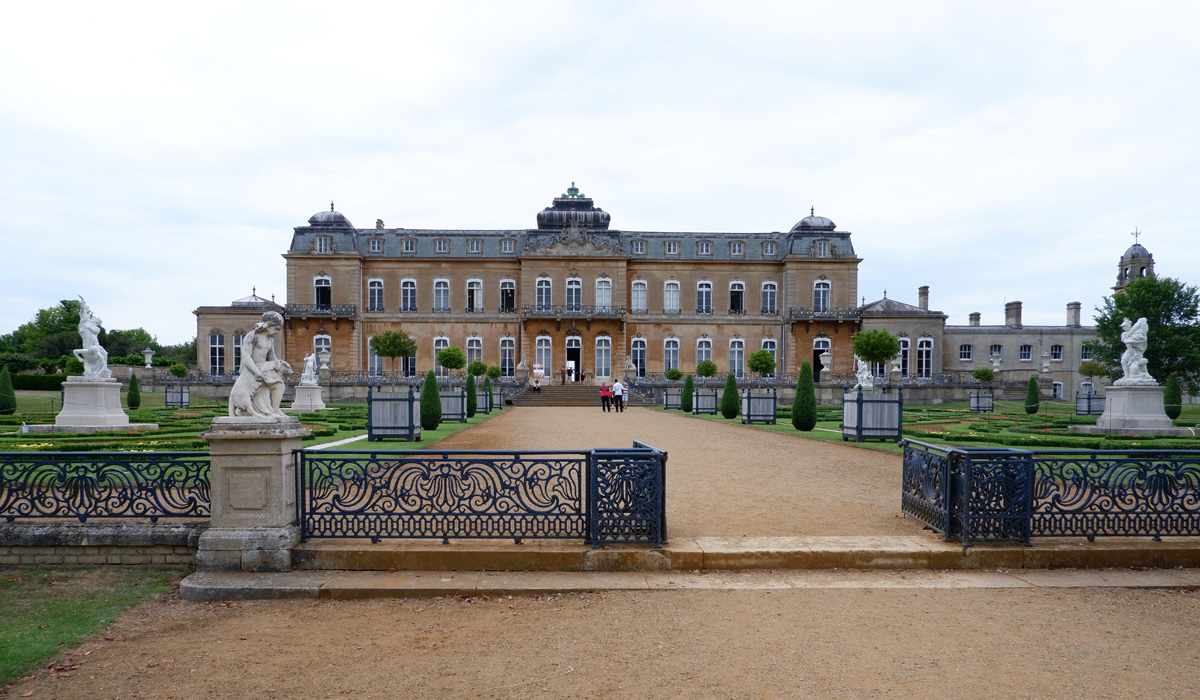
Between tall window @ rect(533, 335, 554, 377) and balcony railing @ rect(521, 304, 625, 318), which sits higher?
balcony railing @ rect(521, 304, 625, 318)

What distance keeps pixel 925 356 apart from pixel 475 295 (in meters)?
29.2

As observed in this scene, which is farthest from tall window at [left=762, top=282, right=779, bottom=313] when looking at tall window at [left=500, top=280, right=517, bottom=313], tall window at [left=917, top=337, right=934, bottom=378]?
tall window at [left=500, top=280, right=517, bottom=313]

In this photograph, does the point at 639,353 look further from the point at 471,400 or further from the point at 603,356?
the point at 471,400

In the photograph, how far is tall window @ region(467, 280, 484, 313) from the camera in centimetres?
4366

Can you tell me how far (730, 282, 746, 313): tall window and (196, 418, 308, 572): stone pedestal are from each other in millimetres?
40540

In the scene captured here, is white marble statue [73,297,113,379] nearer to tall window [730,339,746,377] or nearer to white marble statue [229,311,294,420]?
white marble statue [229,311,294,420]

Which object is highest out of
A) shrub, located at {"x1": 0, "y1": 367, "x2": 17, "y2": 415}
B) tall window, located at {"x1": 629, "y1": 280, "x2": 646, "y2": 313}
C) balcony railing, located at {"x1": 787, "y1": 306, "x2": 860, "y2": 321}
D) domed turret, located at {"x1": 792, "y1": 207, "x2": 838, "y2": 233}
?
domed turret, located at {"x1": 792, "y1": 207, "x2": 838, "y2": 233}

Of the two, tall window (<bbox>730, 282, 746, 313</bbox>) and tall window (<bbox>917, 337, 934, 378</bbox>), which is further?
tall window (<bbox>730, 282, 746, 313</bbox>)

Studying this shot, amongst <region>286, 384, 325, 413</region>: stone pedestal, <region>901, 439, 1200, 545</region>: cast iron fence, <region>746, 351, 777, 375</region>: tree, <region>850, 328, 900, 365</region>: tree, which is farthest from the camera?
<region>746, 351, 777, 375</region>: tree

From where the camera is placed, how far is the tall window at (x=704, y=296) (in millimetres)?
44125

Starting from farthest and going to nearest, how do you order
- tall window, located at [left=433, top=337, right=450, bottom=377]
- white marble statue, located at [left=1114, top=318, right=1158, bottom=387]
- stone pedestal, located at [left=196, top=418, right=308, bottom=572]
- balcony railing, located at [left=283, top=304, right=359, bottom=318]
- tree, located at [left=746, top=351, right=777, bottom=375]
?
tall window, located at [left=433, top=337, right=450, bottom=377]
balcony railing, located at [left=283, top=304, right=359, bottom=318]
tree, located at [left=746, top=351, right=777, bottom=375]
white marble statue, located at [left=1114, top=318, right=1158, bottom=387]
stone pedestal, located at [left=196, top=418, right=308, bottom=572]

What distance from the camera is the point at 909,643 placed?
4.05m

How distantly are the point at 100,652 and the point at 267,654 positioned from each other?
40.9 inches

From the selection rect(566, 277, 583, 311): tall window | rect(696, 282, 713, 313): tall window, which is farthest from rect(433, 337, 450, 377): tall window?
rect(696, 282, 713, 313): tall window
